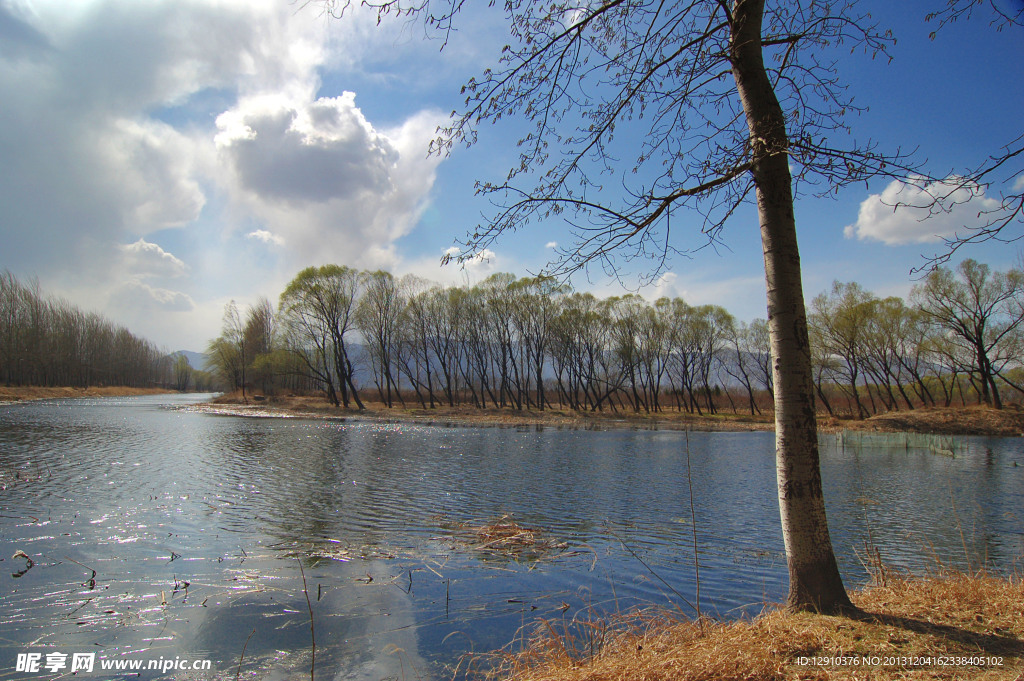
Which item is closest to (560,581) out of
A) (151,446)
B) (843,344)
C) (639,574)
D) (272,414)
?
(639,574)

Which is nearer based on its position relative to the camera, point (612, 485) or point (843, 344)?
point (612, 485)

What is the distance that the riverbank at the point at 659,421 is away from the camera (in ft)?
133

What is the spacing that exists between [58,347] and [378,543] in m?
103

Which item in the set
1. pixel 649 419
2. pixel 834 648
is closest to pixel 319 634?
pixel 834 648

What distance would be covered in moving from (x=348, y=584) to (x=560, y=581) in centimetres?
314

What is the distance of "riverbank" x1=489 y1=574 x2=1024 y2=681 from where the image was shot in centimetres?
336

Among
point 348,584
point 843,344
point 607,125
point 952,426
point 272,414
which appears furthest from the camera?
point 843,344

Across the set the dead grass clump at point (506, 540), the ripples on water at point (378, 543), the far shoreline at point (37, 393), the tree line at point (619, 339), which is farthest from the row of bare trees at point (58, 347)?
the dead grass clump at point (506, 540)

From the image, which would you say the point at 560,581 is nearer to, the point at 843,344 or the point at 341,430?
the point at 341,430

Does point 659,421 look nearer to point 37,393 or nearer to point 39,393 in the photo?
point 37,393

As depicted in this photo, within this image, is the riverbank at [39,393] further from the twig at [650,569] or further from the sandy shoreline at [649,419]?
the twig at [650,569]

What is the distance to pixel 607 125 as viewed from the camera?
207 inches

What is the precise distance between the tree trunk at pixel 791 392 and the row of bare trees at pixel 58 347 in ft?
310

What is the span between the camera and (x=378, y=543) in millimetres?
9281
